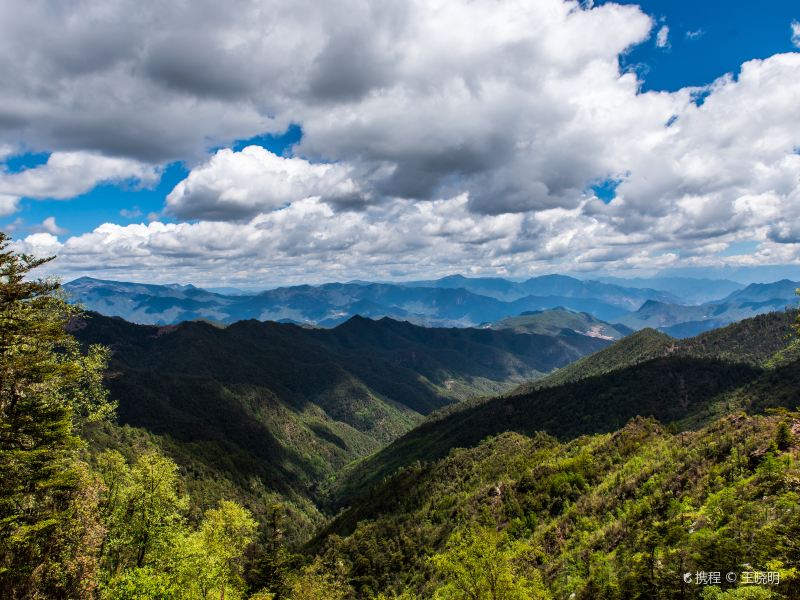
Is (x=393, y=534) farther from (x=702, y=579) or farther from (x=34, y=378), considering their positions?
(x=34, y=378)

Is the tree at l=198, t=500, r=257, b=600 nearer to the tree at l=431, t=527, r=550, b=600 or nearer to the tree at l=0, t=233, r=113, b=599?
the tree at l=0, t=233, r=113, b=599

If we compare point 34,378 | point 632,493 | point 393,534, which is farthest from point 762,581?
point 393,534

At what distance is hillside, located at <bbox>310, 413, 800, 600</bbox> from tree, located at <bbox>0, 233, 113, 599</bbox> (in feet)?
104

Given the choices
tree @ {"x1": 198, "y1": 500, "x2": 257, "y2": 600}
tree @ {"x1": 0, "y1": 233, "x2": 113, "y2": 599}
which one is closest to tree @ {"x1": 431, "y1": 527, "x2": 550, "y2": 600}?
tree @ {"x1": 198, "y1": 500, "x2": 257, "y2": 600}

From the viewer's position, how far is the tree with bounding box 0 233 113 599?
29.4 metres

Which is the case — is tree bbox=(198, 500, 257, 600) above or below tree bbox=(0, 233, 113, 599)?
below

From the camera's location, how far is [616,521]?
61719 millimetres

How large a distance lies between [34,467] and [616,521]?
6857 centimetres

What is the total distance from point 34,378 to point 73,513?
11.7 m

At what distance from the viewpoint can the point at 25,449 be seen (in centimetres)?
3203

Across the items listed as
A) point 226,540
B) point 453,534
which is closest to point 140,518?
point 226,540

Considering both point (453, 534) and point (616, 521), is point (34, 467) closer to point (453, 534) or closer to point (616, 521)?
point (453, 534)

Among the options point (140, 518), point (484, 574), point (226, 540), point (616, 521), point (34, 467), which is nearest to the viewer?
point (34, 467)

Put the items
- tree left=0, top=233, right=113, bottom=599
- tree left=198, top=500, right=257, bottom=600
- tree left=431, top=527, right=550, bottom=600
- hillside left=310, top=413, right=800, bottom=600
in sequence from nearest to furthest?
tree left=0, top=233, right=113, bottom=599, hillside left=310, top=413, right=800, bottom=600, tree left=431, top=527, right=550, bottom=600, tree left=198, top=500, right=257, bottom=600
